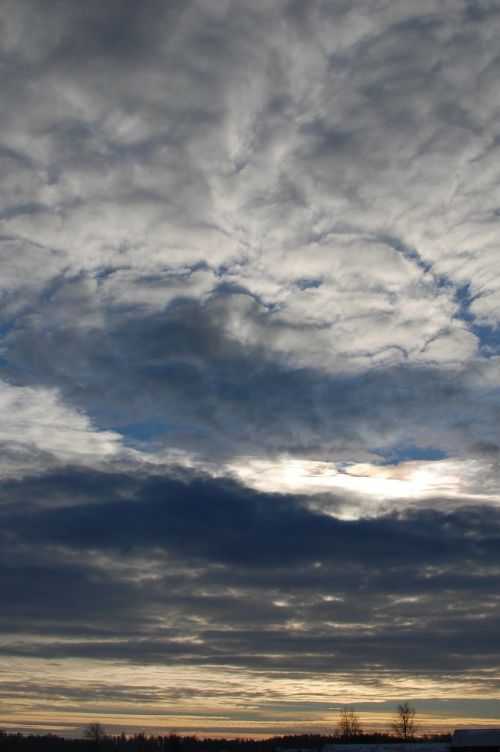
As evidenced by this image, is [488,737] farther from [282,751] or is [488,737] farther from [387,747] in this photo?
[282,751]

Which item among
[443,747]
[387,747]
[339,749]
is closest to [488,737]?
[443,747]

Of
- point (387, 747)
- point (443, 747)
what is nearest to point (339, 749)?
point (387, 747)

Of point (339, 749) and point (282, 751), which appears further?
point (282, 751)

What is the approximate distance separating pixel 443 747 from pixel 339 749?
16.4m

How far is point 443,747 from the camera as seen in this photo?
120000 mm

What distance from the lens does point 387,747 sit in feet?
394

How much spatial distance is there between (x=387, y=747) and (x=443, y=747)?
866cm

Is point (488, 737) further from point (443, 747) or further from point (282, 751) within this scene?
point (282, 751)

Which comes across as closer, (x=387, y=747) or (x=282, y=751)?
(x=387, y=747)

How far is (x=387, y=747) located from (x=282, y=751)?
6239 centimetres

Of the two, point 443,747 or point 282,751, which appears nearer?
point 443,747

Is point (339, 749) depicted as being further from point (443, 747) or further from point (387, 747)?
point (443, 747)

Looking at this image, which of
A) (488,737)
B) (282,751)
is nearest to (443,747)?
(488,737)

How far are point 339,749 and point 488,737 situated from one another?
23.5 metres
